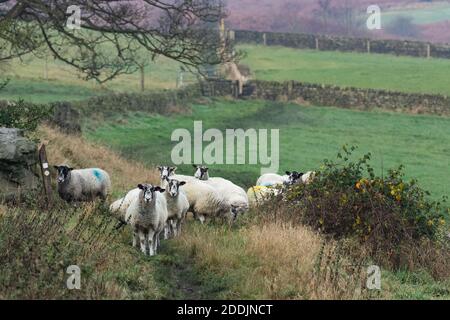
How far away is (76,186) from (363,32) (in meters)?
81.6

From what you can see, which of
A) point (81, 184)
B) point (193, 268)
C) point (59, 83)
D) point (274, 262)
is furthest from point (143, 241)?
point (59, 83)

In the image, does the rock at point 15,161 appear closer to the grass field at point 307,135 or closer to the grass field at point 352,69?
the grass field at point 307,135

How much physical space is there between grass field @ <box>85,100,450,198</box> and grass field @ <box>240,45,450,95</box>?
5.33 metres

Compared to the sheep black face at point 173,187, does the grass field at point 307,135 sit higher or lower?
lower

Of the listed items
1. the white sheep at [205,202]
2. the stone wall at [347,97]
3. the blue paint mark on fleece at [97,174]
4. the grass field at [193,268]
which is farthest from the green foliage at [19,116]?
the stone wall at [347,97]

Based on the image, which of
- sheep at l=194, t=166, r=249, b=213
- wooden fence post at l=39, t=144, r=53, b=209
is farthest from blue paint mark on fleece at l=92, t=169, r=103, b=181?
sheep at l=194, t=166, r=249, b=213

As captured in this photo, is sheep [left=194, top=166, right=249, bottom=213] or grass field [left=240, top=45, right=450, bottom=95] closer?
sheep [left=194, top=166, right=249, bottom=213]

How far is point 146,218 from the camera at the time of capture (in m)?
14.8

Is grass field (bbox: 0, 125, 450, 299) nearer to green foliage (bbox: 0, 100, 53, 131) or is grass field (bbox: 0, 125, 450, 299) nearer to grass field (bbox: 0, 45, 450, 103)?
green foliage (bbox: 0, 100, 53, 131)

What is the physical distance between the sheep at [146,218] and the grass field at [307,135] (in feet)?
41.9

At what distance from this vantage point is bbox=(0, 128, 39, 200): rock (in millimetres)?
17219

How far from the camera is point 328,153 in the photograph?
1406 inches

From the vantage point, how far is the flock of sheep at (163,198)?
14.9m
